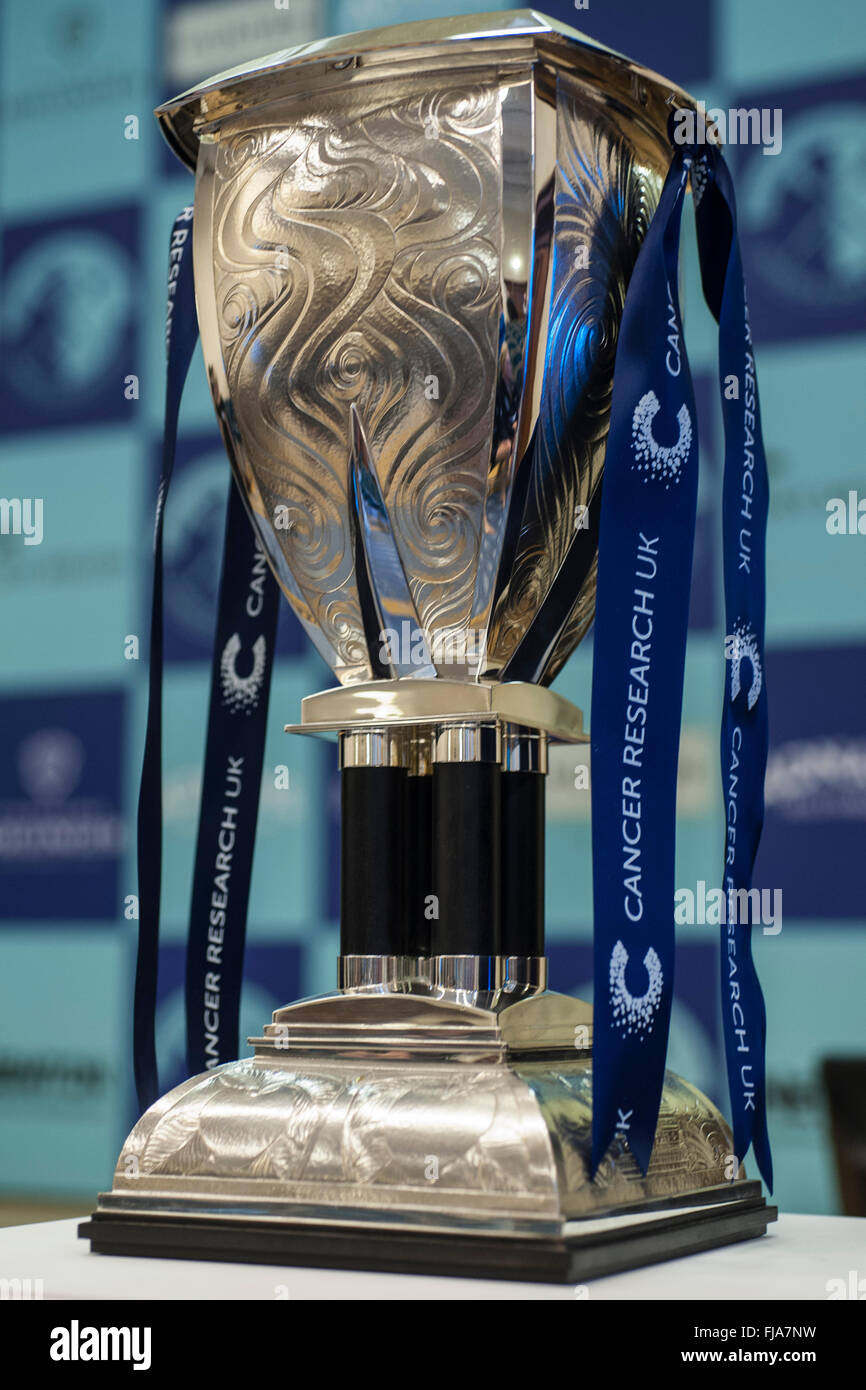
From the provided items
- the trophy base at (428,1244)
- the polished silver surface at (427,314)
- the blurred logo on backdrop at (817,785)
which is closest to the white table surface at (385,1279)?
the trophy base at (428,1244)

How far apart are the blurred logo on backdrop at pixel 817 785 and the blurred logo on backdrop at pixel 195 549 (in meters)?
0.80

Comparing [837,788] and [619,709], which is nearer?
[619,709]

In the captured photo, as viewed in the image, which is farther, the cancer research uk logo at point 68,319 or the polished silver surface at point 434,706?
the cancer research uk logo at point 68,319

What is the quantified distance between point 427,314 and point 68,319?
193 cm

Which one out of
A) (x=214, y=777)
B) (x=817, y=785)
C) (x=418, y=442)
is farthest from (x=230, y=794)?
(x=817, y=785)

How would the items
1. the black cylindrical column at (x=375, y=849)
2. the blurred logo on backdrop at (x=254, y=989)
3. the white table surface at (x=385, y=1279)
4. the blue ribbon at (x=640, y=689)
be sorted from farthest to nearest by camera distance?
the blurred logo on backdrop at (x=254, y=989)
the black cylindrical column at (x=375, y=849)
the blue ribbon at (x=640, y=689)
the white table surface at (x=385, y=1279)

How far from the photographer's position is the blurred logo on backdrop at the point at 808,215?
2.08 metres

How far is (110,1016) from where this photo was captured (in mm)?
2434

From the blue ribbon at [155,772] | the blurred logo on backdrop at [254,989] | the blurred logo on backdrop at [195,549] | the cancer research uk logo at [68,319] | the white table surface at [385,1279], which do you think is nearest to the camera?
the white table surface at [385,1279]

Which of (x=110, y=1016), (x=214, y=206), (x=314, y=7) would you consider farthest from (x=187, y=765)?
(x=214, y=206)

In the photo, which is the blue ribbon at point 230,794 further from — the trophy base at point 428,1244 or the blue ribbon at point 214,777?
the trophy base at point 428,1244

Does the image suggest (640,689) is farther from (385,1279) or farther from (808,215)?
(808,215)
